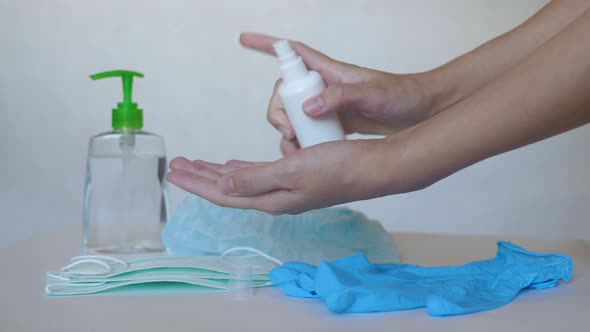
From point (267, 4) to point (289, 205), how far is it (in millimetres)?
1860

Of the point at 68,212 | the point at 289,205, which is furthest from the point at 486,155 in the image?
the point at 68,212

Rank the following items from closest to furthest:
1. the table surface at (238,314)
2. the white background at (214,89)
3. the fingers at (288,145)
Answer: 1. the table surface at (238,314)
2. the fingers at (288,145)
3. the white background at (214,89)

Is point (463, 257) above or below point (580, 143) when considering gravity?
below

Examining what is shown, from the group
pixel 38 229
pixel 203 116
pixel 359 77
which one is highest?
pixel 203 116

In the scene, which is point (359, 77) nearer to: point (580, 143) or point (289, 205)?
point (289, 205)

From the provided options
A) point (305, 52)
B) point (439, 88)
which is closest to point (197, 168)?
point (305, 52)

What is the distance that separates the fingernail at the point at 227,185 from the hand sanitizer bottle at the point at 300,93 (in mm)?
148

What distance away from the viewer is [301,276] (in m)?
0.77

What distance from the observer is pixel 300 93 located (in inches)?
34.3

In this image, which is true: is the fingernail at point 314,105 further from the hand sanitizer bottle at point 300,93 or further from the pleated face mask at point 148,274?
the pleated face mask at point 148,274

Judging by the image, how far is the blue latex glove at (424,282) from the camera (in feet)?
2.25

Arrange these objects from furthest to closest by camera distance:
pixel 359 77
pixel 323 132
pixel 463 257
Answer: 1. pixel 359 77
2. pixel 463 257
3. pixel 323 132

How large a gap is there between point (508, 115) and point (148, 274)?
1.42 ft

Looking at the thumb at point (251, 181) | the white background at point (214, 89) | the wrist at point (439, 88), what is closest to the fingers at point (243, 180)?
the thumb at point (251, 181)
